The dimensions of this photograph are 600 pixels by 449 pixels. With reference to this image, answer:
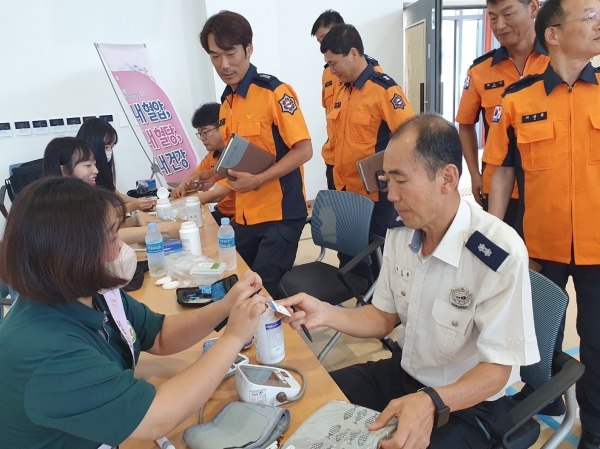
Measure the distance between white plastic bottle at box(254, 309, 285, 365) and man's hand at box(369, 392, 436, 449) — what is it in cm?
32

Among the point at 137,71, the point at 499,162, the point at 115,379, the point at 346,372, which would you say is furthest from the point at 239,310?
the point at 137,71

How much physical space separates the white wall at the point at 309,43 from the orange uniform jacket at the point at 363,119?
7.17 feet

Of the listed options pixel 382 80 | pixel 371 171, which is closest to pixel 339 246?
pixel 371 171

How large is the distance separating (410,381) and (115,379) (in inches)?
35.4

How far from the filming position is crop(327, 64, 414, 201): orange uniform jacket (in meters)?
2.73

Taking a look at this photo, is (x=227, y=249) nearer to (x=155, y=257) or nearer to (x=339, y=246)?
(x=155, y=257)

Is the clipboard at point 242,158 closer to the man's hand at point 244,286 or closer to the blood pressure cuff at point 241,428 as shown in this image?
the man's hand at point 244,286

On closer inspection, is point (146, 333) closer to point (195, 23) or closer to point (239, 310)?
point (239, 310)

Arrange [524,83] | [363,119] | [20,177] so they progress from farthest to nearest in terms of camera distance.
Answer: [20,177]
[363,119]
[524,83]

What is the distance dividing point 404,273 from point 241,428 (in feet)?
2.22

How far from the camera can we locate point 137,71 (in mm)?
4363

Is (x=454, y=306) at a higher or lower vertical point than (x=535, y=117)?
lower

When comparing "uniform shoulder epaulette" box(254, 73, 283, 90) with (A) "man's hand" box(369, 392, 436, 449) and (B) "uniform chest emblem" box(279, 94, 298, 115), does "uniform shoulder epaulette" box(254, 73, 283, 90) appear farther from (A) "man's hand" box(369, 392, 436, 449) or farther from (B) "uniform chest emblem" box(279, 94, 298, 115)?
(A) "man's hand" box(369, 392, 436, 449)

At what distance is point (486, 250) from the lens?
45.5 inches
